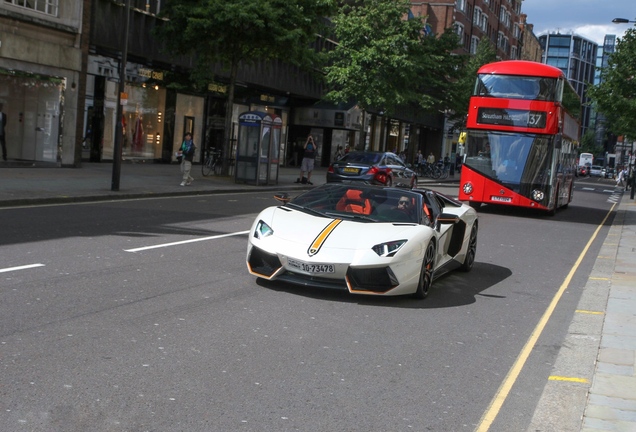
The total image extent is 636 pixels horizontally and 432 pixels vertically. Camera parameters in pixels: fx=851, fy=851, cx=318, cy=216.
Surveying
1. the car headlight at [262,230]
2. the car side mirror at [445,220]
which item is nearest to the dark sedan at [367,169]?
the car side mirror at [445,220]

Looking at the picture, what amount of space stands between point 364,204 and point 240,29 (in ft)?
61.8

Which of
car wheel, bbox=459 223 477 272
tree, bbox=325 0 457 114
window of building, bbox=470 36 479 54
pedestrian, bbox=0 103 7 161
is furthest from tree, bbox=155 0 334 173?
window of building, bbox=470 36 479 54

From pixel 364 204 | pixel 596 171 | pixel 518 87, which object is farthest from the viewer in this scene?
pixel 596 171

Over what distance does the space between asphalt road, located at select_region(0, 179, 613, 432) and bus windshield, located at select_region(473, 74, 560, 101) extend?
1166 centimetres

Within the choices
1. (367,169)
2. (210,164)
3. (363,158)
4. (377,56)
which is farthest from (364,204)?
(377,56)

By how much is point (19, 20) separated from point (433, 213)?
18.6 metres

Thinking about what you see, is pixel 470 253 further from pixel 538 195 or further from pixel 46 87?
pixel 46 87

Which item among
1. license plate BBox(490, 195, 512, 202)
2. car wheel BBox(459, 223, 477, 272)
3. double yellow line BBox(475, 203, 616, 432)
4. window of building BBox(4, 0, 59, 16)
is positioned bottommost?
double yellow line BBox(475, 203, 616, 432)

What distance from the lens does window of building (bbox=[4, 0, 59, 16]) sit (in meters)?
24.9

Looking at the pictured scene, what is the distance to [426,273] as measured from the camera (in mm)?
9172

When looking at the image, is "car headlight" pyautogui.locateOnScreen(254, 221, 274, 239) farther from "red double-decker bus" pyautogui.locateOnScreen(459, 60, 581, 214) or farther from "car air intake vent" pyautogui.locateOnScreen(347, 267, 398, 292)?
"red double-decker bus" pyautogui.locateOnScreen(459, 60, 581, 214)

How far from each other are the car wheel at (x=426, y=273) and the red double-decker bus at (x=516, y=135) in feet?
47.5

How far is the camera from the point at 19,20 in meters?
24.7

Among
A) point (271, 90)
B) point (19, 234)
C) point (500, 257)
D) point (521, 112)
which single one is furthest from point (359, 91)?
point (19, 234)
